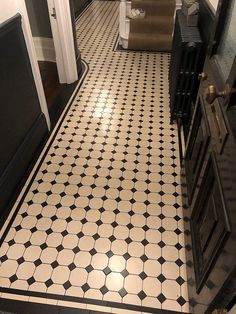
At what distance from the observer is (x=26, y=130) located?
294 centimetres

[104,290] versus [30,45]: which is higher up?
[30,45]

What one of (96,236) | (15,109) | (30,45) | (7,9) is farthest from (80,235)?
(7,9)

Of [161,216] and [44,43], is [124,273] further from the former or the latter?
[44,43]

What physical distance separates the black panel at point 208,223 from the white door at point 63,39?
3.33m

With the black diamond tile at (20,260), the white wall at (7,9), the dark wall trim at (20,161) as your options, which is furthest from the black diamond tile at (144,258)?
the white wall at (7,9)

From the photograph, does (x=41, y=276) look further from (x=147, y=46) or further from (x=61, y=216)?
(x=147, y=46)

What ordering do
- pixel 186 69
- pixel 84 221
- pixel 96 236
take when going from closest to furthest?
pixel 96 236 → pixel 84 221 → pixel 186 69

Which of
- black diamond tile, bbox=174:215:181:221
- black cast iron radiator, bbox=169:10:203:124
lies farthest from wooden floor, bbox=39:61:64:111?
black diamond tile, bbox=174:215:181:221

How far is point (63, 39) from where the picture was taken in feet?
13.2

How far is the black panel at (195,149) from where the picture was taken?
1872 millimetres

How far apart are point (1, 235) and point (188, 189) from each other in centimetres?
170

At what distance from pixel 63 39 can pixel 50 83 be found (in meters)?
0.79

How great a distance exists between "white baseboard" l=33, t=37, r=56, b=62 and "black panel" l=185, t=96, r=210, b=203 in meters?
3.77

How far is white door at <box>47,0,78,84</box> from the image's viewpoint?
12.5ft
